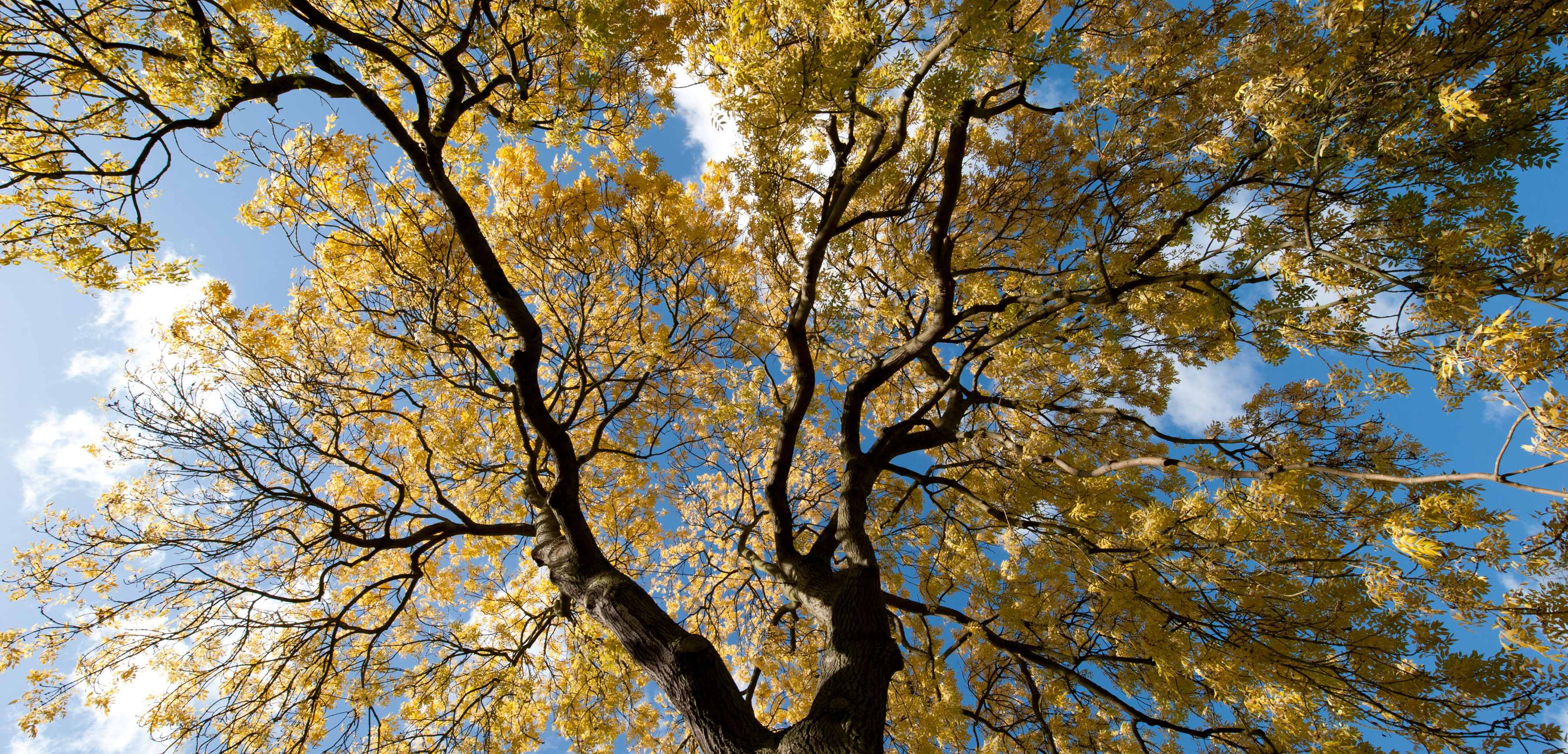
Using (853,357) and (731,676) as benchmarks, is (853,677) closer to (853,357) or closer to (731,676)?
(731,676)

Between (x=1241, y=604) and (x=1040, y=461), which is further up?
(x=1040, y=461)

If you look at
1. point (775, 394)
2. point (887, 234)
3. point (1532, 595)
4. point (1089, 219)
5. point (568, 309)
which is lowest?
point (1532, 595)

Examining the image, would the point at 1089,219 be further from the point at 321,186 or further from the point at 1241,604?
the point at 321,186

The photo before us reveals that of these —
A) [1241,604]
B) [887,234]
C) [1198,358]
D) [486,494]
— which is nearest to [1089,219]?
[1198,358]

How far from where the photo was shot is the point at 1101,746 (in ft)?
16.6

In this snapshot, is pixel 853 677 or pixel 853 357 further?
pixel 853 357

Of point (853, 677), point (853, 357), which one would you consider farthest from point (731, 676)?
point (853, 357)

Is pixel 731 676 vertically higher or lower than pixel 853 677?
higher

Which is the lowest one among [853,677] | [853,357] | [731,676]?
[853,677]

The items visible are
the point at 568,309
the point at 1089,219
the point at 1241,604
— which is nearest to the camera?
the point at 1241,604

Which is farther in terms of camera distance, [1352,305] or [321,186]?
[321,186]

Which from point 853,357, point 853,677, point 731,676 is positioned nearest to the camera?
point 853,677

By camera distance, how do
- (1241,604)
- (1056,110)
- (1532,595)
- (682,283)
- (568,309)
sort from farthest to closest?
(568,309) < (682,283) < (1056,110) < (1241,604) < (1532,595)

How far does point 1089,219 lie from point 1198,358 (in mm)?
1461
